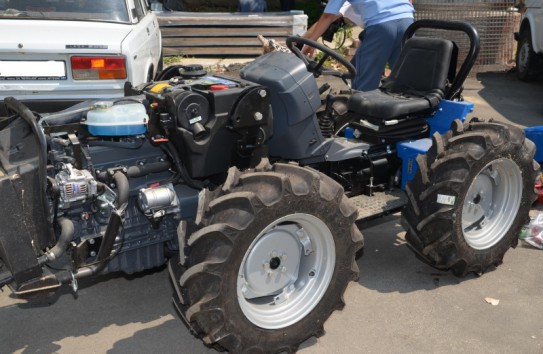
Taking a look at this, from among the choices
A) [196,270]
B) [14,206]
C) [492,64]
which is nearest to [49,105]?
[14,206]

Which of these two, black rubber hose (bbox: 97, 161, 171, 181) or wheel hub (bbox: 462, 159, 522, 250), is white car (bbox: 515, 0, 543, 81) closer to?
wheel hub (bbox: 462, 159, 522, 250)

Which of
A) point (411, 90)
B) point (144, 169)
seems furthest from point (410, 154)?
point (144, 169)

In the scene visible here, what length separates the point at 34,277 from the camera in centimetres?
285

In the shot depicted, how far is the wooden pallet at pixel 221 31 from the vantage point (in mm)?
11438

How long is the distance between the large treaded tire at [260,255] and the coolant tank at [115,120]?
1.78ft

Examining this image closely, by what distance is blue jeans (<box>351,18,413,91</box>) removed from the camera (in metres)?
5.66

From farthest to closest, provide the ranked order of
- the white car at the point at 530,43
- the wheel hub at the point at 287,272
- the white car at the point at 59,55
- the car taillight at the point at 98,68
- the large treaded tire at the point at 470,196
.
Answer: the white car at the point at 530,43 < the car taillight at the point at 98,68 < the white car at the point at 59,55 < the large treaded tire at the point at 470,196 < the wheel hub at the point at 287,272

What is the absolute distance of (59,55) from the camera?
18.3 ft

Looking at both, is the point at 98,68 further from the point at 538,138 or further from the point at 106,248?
the point at 538,138

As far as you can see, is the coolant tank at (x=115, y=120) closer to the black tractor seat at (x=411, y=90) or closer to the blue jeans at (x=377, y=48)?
the black tractor seat at (x=411, y=90)

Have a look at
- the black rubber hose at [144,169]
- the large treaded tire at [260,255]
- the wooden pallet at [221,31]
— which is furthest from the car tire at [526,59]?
the black rubber hose at [144,169]

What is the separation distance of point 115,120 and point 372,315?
77.8 inches

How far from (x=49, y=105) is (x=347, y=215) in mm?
3547

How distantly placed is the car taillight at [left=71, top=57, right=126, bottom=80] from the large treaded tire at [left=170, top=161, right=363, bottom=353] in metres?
3.05
